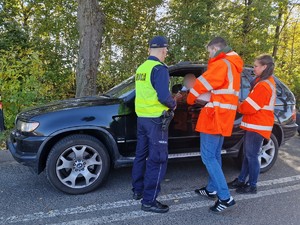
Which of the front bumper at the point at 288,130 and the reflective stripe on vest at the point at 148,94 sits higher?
the reflective stripe on vest at the point at 148,94

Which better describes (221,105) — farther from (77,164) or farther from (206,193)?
(77,164)

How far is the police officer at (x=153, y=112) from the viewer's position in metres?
3.11

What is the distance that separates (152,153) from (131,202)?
0.75m

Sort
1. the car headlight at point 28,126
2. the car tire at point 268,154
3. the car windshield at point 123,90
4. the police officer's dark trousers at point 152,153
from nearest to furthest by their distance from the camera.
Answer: the police officer's dark trousers at point 152,153, the car headlight at point 28,126, the car windshield at point 123,90, the car tire at point 268,154

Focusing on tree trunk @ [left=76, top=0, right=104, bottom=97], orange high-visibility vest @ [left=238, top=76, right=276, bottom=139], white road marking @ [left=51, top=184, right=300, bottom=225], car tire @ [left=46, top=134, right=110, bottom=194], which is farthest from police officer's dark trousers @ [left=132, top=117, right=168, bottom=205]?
tree trunk @ [left=76, top=0, right=104, bottom=97]

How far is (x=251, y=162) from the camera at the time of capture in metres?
3.71

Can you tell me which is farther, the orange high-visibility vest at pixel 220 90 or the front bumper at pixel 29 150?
the front bumper at pixel 29 150

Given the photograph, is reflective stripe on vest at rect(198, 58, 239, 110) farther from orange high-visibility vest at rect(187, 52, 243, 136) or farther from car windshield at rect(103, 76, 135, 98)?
car windshield at rect(103, 76, 135, 98)

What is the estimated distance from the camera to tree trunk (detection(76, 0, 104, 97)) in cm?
722

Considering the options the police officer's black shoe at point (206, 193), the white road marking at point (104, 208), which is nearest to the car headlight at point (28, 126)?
the white road marking at point (104, 208)

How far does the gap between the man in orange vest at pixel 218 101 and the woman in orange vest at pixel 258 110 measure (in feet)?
1.23

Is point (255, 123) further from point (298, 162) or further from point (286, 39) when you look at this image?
Answer: point (286, 39)

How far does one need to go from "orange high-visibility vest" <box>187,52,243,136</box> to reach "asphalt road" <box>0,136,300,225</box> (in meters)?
→ 0.95

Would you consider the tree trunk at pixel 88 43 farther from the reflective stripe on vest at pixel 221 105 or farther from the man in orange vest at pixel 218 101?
the reflective stripe on vest at pixel 221 105
